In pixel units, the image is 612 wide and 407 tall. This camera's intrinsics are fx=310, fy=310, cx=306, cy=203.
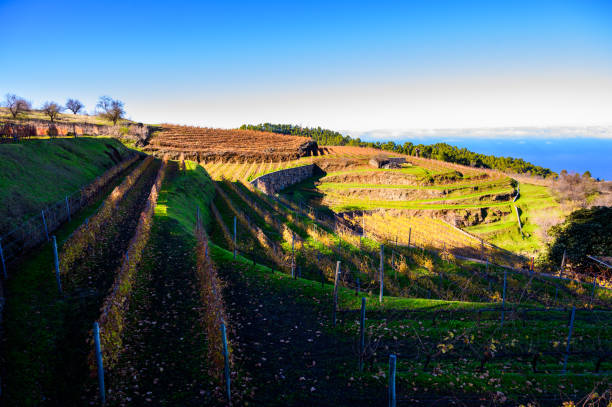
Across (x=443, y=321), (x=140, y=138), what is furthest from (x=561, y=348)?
(x=140, y=138)

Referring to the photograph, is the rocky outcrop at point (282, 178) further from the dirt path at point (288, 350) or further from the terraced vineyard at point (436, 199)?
the dirt path at point (288, 350)

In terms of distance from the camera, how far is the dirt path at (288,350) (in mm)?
9242

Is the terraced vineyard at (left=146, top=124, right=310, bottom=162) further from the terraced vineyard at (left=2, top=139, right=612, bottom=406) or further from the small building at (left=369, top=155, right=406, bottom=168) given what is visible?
the terraced vineyard at (left=2, top=139, right=612, bottom=406)

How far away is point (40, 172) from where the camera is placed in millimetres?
25172

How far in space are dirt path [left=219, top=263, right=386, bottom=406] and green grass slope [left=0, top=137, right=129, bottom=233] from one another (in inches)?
534

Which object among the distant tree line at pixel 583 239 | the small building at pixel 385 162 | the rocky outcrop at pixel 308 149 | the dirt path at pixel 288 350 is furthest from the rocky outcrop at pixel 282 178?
the dirt path at pixel 288 350

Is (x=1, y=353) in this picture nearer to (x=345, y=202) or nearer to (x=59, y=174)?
(x=59, y=174)

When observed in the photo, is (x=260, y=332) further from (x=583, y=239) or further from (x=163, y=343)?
(x=583, y=239)

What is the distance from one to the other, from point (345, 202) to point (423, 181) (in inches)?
793

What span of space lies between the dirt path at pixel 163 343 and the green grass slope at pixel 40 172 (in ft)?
28.6

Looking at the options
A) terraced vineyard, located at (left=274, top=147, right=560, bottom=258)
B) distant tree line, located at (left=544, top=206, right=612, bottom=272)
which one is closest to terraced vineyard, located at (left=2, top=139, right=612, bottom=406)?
distant tree line, located at (left=544, top=206, right=612, bottom=272)

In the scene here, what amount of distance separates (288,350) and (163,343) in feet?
14.6

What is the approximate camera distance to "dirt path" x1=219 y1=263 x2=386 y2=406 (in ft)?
30.3

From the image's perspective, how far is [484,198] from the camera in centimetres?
6638
